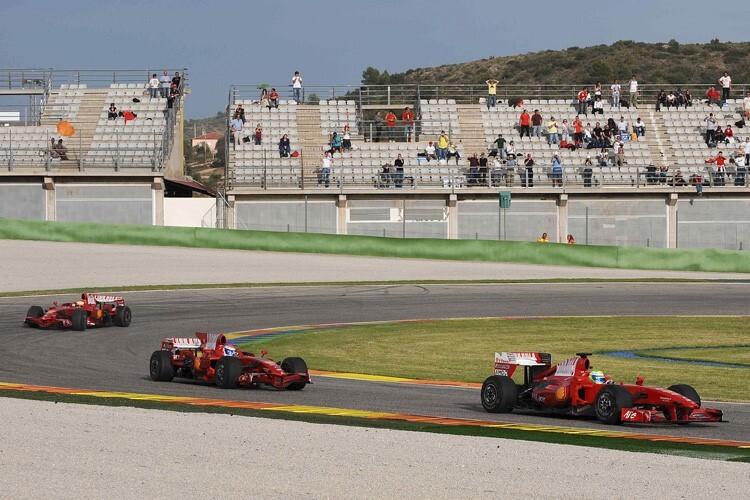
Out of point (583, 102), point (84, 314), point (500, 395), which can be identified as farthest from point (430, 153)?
point (500, 395)

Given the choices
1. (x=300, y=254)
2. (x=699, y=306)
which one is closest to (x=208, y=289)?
(x=300, y=254)

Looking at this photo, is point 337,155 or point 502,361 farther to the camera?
point 337,155

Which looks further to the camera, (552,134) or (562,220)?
(552,134)

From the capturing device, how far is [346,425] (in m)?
12.6

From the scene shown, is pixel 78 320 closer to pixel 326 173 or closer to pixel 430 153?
pixel 326 173

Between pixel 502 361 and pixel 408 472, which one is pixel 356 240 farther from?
pixel 408 472

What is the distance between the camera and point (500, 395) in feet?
45.8

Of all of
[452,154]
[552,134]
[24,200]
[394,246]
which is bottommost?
[394,246]

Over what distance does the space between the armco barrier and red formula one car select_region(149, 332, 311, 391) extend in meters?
26.5

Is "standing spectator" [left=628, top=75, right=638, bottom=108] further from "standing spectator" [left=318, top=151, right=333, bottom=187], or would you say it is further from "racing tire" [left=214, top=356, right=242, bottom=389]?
"racing tire" [left=214, top=356, right=242, bottom=389]

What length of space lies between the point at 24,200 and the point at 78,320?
22.7 m

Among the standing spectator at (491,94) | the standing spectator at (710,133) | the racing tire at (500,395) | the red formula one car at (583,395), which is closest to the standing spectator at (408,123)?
the standing spectator at (491,94)

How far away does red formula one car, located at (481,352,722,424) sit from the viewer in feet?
42.2

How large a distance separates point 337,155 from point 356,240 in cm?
615
